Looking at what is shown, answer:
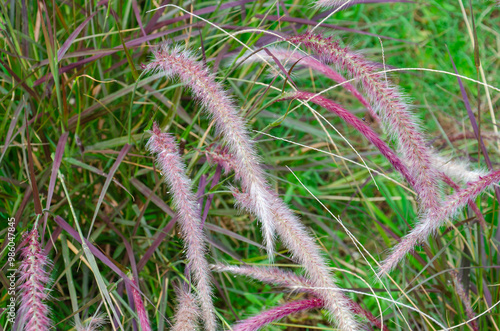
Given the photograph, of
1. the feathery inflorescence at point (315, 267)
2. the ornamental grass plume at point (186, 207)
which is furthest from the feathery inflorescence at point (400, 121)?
the ornamental grass plume at point (186, 207)

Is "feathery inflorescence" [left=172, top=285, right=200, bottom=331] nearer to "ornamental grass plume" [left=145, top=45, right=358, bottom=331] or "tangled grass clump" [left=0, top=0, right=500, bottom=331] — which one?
"tangled grass clump" [left=0, top=0, right=500, bottom=331]

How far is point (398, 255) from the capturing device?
1.14 meters

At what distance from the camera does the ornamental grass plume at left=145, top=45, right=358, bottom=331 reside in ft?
3.45

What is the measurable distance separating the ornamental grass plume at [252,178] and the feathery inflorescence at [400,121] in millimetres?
331

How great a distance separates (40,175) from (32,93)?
292mm

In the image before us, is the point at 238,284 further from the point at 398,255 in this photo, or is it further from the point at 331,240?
the point at 398,255

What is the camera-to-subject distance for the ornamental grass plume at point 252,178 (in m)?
1.05

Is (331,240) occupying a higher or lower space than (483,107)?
lower

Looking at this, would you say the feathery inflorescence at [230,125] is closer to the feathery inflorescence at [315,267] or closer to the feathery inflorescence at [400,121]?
the feathery inflorescence at [315,267]

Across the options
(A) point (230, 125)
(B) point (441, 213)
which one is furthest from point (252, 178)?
(B) point (441, 213)

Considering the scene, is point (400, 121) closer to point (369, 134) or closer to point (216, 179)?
point (369, 134)

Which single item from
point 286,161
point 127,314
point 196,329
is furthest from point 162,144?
point 286,161

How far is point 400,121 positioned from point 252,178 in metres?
0.41

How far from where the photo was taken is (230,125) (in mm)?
1085
